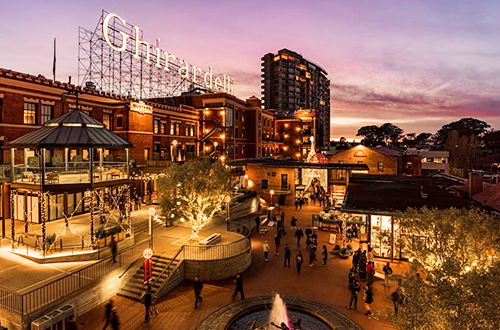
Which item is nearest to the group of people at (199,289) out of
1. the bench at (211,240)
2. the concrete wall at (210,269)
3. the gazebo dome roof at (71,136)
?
the concrete wall at (210,269)

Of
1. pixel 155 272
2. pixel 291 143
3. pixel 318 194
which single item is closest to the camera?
pixel 155 272

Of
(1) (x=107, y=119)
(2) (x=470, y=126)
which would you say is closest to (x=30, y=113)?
(1) (x=107, y=119)

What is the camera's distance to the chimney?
2733 cm

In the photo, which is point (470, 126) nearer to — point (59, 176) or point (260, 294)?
point (260, 294)

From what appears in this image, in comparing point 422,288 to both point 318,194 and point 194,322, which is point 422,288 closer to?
point 194,322

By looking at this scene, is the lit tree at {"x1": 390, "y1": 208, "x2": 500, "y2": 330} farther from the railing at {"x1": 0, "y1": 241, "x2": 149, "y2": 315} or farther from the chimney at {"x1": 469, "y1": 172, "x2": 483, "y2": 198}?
the chimney at {"x1": 469, "y1": 172, "x2": 483, "y2": 198}

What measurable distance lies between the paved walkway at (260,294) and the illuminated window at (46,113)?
1754cm

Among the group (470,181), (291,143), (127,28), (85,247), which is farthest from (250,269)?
(291,143)

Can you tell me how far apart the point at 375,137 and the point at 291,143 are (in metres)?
91.7

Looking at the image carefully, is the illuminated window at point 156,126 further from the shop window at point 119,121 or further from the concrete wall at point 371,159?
the concrete wall at point 371,159

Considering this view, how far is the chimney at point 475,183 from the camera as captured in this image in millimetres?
27328

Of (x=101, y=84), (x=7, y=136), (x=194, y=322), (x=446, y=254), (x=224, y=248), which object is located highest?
(x=101, y=84)

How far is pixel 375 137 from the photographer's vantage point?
503 feet

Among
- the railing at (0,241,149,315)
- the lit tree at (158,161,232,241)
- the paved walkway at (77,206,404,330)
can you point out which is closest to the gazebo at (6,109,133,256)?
the railing at (0,241,149,315)
